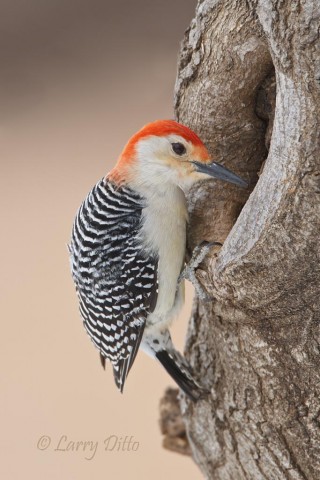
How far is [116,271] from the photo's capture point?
85.6 inches

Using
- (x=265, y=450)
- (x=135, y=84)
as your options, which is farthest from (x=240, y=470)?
(x=135, y=84)

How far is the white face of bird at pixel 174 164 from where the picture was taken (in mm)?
2072

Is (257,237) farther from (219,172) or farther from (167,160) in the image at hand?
(167,160)

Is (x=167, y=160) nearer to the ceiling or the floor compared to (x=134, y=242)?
nearer to the ceiling

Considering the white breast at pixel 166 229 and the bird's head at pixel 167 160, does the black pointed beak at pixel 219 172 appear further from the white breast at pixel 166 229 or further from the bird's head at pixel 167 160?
the white breast at pixel 166 229

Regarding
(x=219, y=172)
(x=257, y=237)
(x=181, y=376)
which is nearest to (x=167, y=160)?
(x=219, y=172)

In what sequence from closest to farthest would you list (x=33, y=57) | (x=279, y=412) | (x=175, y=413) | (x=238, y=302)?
(x=238, y=302) < (x=279, y=412) < (x=175, y=413) < (x=33, y=57)

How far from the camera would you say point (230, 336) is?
2166mm

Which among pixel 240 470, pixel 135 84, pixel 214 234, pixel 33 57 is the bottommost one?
pixel 240 470

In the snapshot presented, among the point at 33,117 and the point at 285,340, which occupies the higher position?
the point at 33,117

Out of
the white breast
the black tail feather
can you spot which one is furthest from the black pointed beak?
the black tail feather

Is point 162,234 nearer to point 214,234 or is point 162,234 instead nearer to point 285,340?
point 214,234

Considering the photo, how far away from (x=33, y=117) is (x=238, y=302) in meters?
1.94

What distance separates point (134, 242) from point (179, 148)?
309 mm
